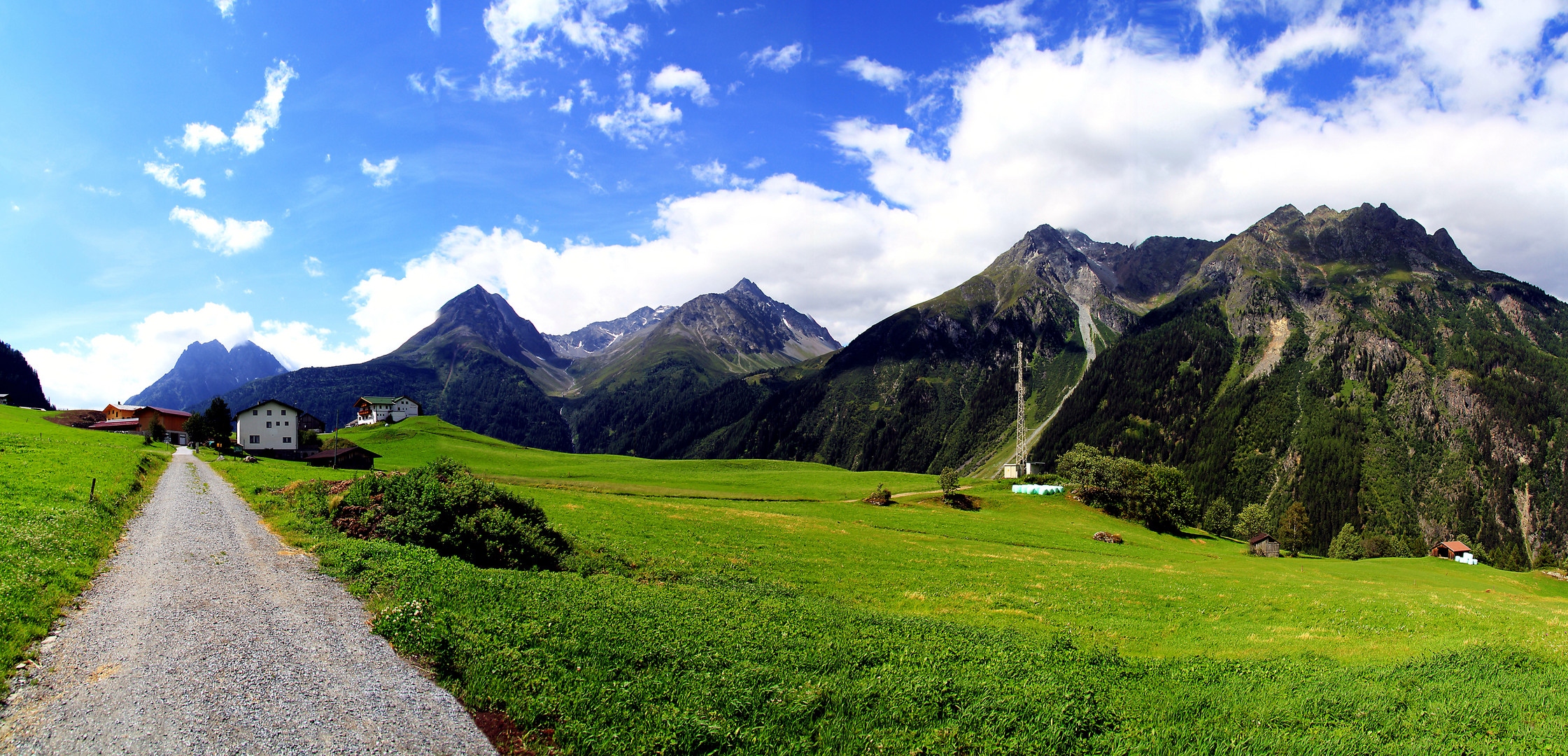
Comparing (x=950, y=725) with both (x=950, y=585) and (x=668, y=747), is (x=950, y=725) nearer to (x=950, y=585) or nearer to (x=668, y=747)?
(x=668, y=747)

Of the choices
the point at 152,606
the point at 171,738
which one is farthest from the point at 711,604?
the point at 152,606

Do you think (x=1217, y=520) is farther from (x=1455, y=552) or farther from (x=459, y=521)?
(x=459, y=521)

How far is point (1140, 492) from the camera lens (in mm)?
78562

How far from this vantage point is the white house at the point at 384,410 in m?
172

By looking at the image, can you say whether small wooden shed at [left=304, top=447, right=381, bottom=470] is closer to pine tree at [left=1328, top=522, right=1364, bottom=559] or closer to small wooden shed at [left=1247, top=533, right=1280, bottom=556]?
small wooden shed at [left=1247, top=533, right=1280, bottom=556]

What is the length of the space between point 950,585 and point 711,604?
14.6m

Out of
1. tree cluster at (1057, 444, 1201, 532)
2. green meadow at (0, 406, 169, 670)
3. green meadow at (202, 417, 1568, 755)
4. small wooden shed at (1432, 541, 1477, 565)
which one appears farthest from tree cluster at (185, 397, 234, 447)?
small wooden shed at (1432, 541, 1477, 565)

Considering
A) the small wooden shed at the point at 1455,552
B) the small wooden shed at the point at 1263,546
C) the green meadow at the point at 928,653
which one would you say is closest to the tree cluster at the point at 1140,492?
the small wooden shed at the point at 1263,546

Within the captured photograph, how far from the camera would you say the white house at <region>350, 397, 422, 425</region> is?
563 feet

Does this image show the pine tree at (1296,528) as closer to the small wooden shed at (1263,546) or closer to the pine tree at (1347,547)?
the pine tree at (1347,547)

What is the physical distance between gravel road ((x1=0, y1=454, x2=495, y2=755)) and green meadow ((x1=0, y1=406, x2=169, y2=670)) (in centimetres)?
54

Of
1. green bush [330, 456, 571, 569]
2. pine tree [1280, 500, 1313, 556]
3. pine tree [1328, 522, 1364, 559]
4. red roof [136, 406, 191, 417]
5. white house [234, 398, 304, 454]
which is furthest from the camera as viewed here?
pine tree [1280, 500, 1313, 556]

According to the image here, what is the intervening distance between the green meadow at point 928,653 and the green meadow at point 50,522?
5338 mm

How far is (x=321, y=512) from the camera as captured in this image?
27.7 metres
